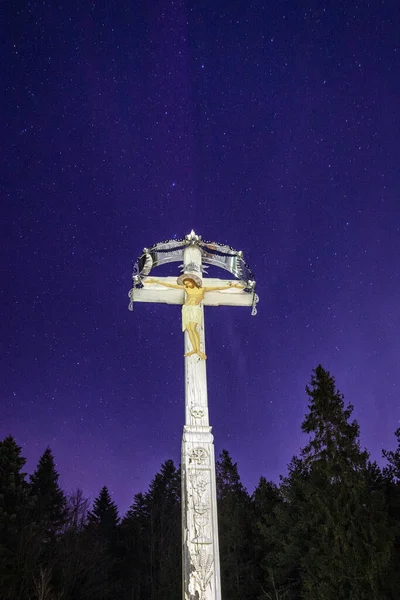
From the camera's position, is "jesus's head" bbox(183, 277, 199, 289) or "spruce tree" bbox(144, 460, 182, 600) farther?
"spruce tree" bbox(144, 460, 182, 600)

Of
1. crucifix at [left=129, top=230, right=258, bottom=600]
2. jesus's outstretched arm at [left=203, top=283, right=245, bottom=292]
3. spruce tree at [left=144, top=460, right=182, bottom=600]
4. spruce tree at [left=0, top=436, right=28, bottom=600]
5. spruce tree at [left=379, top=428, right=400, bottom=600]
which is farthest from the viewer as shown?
spruce tree at [left=144, top=460, right=182, bottom=600]

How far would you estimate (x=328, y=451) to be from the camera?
2441cm

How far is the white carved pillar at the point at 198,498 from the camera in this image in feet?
20.4

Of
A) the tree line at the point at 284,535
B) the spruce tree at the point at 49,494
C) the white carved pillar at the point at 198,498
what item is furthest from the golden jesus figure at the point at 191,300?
the spruce tree at the point at 49,494

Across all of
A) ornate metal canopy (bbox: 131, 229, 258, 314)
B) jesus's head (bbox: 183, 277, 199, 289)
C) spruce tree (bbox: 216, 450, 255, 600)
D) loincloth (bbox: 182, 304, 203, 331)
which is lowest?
spruce tree (bbox: 216, 450, 255, 600)

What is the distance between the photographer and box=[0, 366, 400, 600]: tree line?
2019 cm

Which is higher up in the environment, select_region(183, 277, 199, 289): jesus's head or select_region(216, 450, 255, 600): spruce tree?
select_region(183, 277, 199, 289): jesus's head

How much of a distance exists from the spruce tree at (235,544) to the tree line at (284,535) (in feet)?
0.22

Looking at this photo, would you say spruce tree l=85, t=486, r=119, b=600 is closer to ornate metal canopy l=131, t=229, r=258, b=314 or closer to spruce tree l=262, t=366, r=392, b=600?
spruce tree l=262, t=366, r=392, b=600

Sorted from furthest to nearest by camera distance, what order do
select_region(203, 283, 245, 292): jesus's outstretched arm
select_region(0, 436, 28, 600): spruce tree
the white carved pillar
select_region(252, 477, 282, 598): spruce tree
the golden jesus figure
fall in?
select_region(252, 477, 282, 598): spruce tree, select_region(0, 436, 28, 600): spruce tree, select_region(203, 283, 245, 292): jesus's outstretched arm, the golden jesus figure, the white carved pillar

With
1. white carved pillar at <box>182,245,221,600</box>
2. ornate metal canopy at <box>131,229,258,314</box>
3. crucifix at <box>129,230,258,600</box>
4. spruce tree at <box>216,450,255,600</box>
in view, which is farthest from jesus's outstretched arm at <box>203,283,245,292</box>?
spruce tree at <box>216,450,255,600</box>

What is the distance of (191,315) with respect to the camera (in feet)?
27.6

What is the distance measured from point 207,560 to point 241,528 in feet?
88.7

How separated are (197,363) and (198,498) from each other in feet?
6.49
